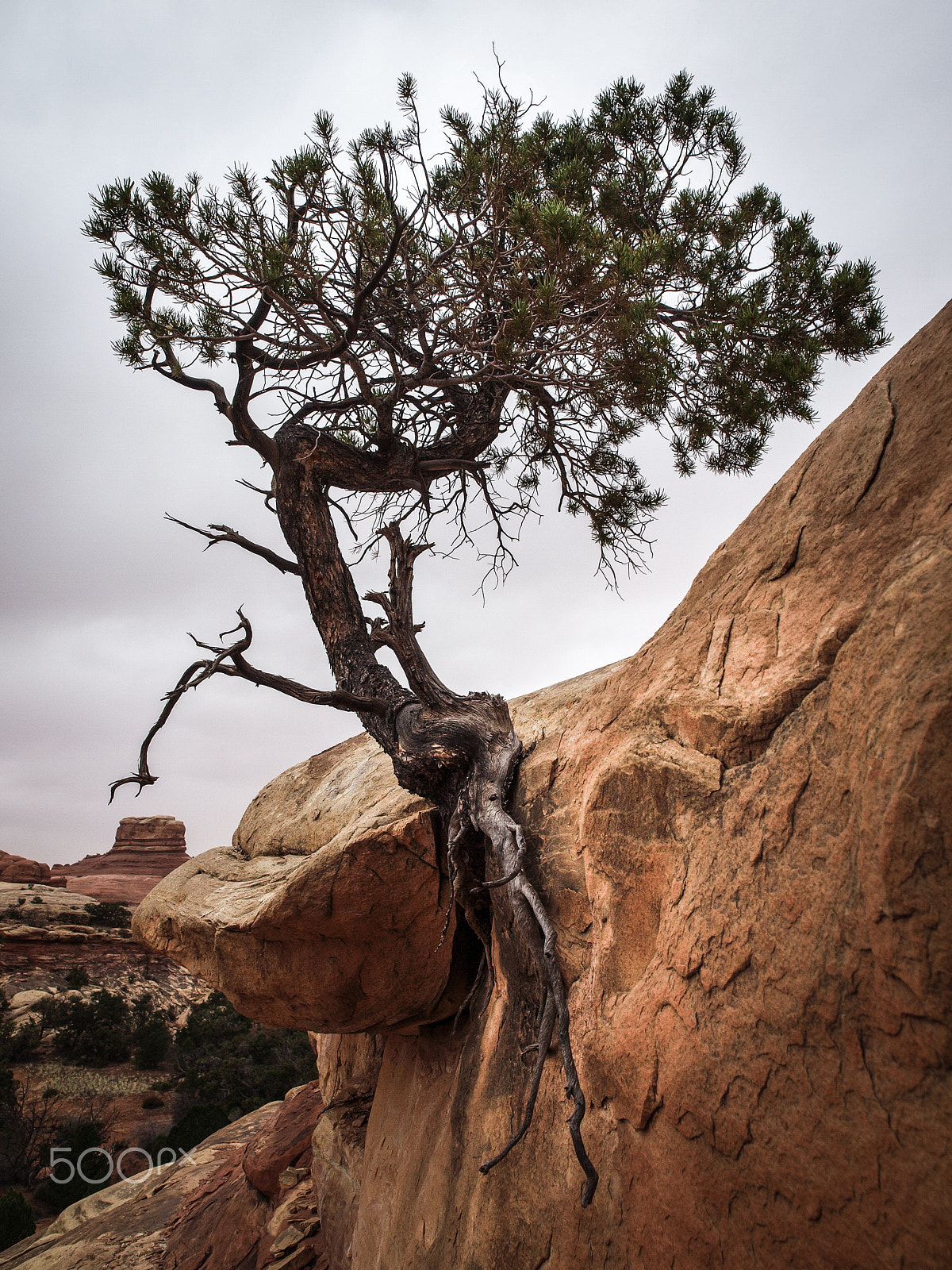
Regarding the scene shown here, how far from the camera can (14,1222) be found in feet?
34.5

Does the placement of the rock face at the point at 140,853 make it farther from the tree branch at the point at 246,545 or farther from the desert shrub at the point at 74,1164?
the tree branch at the point at 246,545

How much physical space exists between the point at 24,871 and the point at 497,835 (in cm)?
3426

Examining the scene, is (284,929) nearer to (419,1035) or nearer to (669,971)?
(419,1035)

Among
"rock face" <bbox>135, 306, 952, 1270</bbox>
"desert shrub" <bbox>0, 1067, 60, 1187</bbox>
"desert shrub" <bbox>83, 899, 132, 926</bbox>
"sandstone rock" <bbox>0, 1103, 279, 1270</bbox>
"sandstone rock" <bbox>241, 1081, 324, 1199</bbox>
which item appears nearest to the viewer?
"rock face" <bbox>135, 306, 952, 1270</bbox>

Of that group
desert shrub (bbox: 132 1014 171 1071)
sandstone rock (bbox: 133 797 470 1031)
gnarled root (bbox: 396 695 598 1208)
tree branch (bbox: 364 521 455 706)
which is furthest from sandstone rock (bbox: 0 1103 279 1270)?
desert shrub (bbox: 132 1014 171 1071)

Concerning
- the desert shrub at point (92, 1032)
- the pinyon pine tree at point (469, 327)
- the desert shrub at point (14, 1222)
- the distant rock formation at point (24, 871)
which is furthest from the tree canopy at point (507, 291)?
the distant rock formation at point (24, 871)

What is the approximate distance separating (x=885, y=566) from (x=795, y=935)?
4.20 feet

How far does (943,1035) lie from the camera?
178cm

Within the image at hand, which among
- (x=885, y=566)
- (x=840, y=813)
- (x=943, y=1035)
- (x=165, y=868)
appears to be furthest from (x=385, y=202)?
(x=165, y=868)

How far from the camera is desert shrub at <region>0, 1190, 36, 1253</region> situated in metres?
10.3

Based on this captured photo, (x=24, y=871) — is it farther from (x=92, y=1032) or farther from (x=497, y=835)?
(x=497, y=835)

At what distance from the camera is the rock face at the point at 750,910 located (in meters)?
1.89

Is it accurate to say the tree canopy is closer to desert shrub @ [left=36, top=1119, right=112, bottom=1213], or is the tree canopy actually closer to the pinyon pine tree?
the pinyon pine tree

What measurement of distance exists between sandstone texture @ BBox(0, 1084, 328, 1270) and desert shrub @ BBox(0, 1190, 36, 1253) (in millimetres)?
2079
